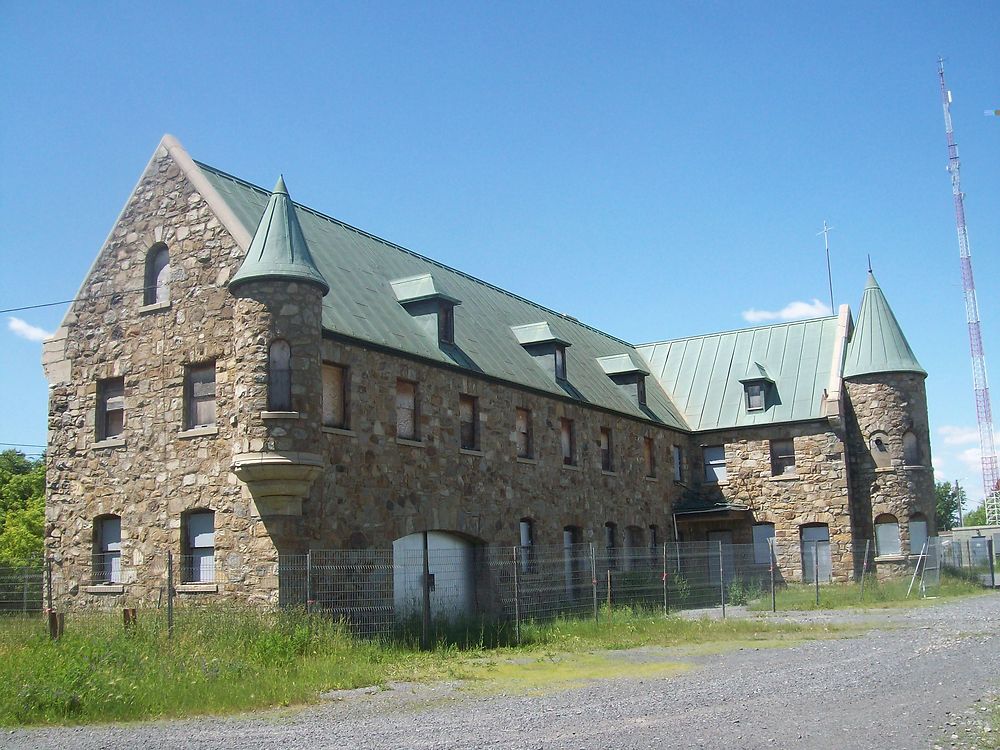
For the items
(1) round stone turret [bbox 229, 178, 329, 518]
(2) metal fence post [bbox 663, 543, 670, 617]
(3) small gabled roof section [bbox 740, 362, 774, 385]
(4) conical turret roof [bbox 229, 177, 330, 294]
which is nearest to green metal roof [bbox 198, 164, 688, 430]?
(4) conical turret roof [bbox 229, 177, 330, 294]

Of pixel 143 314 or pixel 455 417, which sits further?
pixel 455 417

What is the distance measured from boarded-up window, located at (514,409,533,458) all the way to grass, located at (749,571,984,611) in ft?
23.7

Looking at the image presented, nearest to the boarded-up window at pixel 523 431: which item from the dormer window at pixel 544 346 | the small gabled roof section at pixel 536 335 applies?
the dormer window at pixel 544 346

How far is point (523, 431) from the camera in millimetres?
27250

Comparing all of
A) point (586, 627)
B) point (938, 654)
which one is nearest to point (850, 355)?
point (586, 627)

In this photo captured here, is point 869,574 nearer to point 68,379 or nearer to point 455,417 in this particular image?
point 455,417

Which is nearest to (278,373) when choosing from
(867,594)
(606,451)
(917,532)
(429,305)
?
(429,305)

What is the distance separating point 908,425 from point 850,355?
9.87ft

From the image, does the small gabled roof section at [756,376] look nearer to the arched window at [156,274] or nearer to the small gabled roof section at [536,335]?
the small gabled roof section at [536,335]

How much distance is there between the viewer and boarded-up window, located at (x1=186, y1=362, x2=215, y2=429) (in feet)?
68.0

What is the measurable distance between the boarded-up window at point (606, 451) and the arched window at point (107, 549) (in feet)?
47.6

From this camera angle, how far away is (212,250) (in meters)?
21.2

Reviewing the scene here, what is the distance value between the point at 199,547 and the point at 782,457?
862 inches

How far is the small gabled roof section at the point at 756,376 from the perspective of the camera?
3631 centimetres
